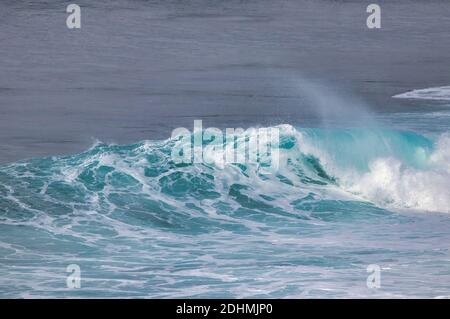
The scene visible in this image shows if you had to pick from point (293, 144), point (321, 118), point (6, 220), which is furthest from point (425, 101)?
point (6, 220)

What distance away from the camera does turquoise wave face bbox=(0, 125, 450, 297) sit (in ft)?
40.0

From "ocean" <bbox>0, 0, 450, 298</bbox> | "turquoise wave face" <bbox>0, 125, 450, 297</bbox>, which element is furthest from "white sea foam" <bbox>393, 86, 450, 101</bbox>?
"turquoise wave face" <bbox>0, 125, 450, 297</bbox>

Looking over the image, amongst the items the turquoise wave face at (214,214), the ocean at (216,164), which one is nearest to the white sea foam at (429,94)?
the ocean at (216,164)

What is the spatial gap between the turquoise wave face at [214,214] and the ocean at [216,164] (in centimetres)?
3

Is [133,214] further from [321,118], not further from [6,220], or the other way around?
[321,118]

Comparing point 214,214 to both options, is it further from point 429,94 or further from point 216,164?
point 429,94

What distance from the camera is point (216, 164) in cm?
1744

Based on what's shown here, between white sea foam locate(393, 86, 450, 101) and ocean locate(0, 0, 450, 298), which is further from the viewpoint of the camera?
white sea foam locate(393, 86, 450, 101)

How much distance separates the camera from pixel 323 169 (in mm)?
17531

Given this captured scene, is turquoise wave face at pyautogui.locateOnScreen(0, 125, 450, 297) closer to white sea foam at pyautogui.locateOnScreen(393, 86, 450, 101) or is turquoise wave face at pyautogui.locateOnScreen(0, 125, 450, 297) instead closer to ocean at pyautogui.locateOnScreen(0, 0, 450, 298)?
ocean at pyautogui.locateOnScreen(0, 0, 450, 298)

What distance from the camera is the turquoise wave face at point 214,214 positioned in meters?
12.2

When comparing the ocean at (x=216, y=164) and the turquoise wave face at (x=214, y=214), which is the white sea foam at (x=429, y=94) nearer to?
the ocean at (x=216, y=164)

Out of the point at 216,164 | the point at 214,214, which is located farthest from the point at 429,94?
the point at 214,214

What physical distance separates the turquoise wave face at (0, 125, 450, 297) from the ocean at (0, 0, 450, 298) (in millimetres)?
35
